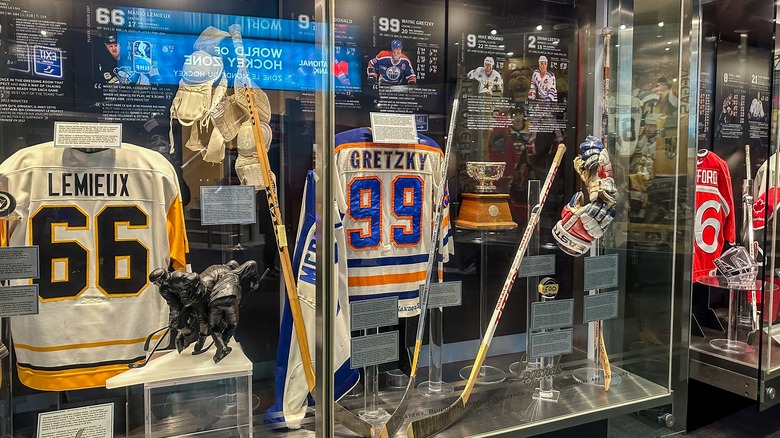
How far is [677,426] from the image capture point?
2.03 meters

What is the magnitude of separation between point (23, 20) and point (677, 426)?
242 cm

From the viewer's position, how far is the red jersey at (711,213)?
2760 millimetres

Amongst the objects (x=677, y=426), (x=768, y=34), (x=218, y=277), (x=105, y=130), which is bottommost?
(x=677, y=426)

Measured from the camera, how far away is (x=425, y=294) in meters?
1.89

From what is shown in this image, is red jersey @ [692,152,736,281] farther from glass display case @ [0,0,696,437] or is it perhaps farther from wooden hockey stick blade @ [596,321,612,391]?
wooden hockey stick blade @ [596,321,612,391]

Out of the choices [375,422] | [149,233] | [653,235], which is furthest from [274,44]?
[653,235]

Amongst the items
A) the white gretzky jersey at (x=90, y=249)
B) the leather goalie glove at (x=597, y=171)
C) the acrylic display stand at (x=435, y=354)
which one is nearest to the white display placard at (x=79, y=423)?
the white gretzky jersey at (x=90, y=249)

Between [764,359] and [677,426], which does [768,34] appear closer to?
[764,359]

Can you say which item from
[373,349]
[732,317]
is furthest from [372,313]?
[732,317]

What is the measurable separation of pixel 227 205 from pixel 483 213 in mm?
955

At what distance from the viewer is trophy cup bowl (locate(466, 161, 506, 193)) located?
2131 millimetres

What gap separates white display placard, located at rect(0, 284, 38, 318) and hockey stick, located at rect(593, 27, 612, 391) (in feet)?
5.66

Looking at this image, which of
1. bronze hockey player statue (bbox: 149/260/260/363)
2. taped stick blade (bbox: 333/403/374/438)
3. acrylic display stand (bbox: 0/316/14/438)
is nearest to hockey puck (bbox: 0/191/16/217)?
acrylic display stand (bbox: 0/316/14/438)

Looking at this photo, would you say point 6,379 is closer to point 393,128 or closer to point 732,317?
point 393,128
